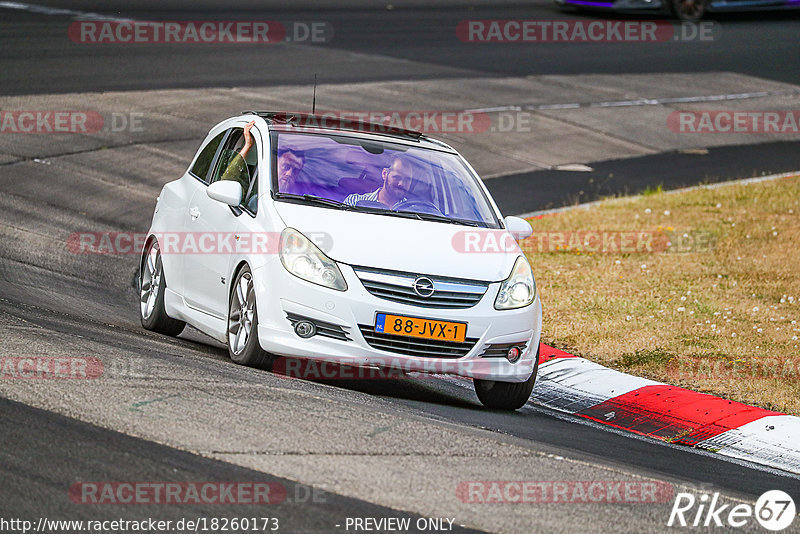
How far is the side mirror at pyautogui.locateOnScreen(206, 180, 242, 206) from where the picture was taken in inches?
321

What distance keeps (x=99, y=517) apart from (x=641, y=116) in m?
18.8

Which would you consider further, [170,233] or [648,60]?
[648,60]

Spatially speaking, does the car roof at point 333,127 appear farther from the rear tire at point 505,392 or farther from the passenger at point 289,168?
the rear tire at point 505,392

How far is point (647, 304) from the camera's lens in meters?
11.4

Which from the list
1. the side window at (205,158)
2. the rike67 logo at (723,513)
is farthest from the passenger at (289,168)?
the rike67 logo at (723,513)

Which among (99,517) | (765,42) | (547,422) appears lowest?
(547,422)

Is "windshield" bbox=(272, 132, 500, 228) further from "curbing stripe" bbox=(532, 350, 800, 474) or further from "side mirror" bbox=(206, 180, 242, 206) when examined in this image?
"curbing stripe" bbox=(532, 350, 800, 474)

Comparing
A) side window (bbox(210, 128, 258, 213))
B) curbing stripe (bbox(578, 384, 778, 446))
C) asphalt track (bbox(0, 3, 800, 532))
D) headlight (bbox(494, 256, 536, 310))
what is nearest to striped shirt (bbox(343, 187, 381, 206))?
side window (bbox(210, 128, 258, 213))

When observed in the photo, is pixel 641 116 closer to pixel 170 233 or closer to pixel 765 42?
pixel 765 42

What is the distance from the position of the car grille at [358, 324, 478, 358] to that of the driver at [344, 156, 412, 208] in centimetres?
117

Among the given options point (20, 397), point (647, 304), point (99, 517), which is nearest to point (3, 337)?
point (20, 397)

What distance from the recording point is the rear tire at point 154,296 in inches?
370

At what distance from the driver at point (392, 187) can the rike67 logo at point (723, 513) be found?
10.6ft

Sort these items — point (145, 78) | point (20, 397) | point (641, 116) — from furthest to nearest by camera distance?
point (641, 116) < point (145, 78) < point (20, 397)
